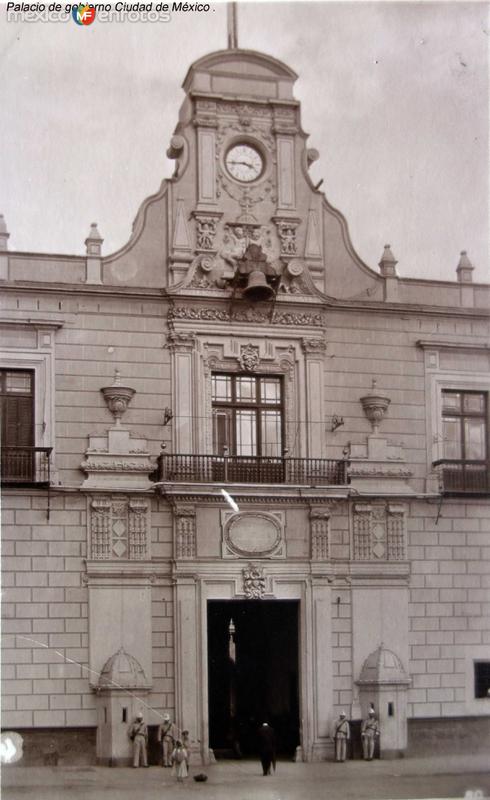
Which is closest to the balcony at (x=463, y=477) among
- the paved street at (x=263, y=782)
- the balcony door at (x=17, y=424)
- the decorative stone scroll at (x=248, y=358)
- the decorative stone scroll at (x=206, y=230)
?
the decorative stone scroll at (x=248, y=358)

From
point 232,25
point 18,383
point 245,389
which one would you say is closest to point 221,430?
point 245,389

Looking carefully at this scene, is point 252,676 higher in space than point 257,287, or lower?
lower

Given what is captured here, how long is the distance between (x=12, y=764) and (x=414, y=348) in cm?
943

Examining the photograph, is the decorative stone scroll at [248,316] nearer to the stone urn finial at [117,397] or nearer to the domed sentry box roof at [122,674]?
the stone urn finial at [117,397]

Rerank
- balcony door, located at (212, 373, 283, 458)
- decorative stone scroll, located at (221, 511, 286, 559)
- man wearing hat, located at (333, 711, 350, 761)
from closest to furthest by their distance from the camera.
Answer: man wearing hat, located at (333, 711, 350, 761) < decorative stone scroll, located at (221, 511, 286, 559) < balcony door, located at (212, 373, 283, 458)

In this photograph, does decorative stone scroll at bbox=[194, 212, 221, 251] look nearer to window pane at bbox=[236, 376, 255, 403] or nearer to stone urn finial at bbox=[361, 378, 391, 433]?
window pane at bbox=[236, 376, 255, 403]

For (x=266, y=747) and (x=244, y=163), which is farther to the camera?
(x=244, y=163)

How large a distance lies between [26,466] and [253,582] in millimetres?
4070

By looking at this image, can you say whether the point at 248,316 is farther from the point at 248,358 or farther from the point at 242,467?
the point at 242,467

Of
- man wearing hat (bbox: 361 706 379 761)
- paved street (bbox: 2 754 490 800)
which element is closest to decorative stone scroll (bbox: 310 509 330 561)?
man wearing hat (bbox: 361 706 379 761)

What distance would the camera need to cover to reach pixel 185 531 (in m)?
23.1

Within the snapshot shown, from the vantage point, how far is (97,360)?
76.0 ft

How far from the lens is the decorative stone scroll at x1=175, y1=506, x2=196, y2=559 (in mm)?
23109

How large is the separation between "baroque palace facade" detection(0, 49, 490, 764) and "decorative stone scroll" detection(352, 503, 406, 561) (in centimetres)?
3
